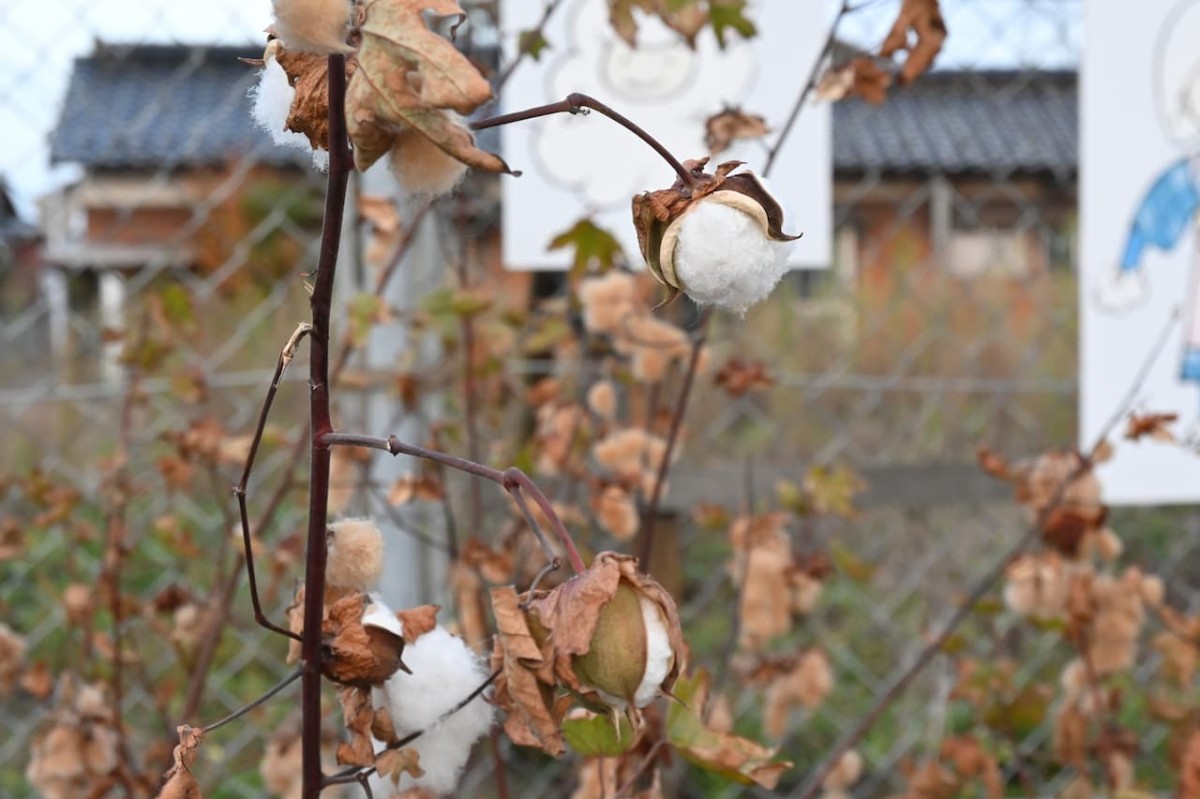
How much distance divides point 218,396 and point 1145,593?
1176 millimetres

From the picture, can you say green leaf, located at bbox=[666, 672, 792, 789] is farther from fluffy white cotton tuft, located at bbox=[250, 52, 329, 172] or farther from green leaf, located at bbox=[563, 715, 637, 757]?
fluffy white cotton tuft, located at bbox=[250, 52, 329, 172]

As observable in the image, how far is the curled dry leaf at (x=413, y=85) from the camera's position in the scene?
0.77ft

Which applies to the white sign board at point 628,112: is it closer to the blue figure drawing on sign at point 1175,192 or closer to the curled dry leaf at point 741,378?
the curled dry leaf at point 741,378

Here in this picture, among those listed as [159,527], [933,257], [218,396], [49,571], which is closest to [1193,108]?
[933,257]

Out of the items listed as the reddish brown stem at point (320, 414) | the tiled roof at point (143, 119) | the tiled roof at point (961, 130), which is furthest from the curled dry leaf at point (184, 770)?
the tiled roof at point (961, 130)

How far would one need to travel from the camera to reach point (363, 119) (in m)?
0.24

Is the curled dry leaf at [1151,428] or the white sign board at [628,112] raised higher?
the white sign board at [628,112]

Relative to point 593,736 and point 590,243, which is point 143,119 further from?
point 593,736

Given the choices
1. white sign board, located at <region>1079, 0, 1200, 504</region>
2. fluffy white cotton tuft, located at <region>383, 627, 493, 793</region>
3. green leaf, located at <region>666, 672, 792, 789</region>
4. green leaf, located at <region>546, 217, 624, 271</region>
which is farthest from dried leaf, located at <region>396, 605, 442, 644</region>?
white sign board, located at <region>1079, 0, 1200, 504</region>

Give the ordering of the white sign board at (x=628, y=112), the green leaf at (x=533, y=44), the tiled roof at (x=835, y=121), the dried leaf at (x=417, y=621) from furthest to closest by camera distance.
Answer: the tiled roof at (x=835, y=121) → the white sign board at (x=628, y=112) → the green leaf at (x=533, y=44) → the dried leaf at (x=417, y=621)

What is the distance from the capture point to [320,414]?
0.94ft

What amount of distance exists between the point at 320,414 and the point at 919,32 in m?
0.39

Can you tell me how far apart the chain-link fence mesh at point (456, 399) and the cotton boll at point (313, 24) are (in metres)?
0.47

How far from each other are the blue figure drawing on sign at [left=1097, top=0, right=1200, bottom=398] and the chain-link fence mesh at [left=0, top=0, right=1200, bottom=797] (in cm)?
23
